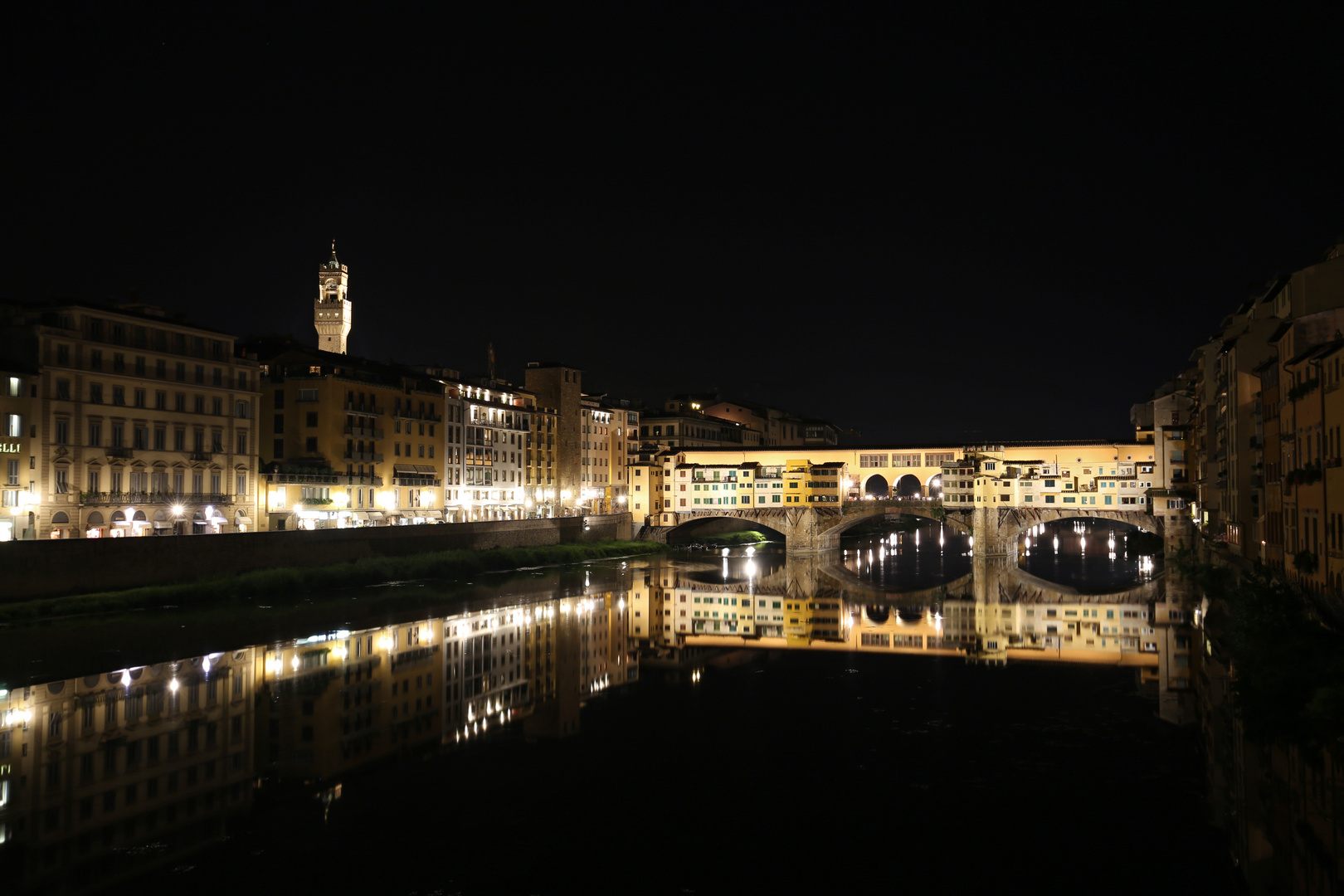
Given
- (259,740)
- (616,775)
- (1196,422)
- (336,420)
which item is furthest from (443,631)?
(1196,422)

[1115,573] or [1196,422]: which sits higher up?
[1196,422]

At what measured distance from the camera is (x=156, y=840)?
1514 centimetres

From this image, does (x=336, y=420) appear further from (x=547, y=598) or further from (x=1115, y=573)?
(x=1115, y=573)

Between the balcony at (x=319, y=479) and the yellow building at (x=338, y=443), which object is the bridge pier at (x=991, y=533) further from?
the balcony at (x=319, y=479)

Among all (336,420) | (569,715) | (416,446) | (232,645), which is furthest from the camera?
(416,446)

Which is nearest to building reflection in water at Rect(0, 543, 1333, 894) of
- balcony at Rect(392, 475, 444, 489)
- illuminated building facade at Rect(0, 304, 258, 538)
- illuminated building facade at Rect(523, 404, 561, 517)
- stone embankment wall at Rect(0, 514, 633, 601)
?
stone embankment wall at Rect(0, 514, 633, 601)

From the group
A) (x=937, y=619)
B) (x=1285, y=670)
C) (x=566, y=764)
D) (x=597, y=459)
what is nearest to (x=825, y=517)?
(x=597, y=459)

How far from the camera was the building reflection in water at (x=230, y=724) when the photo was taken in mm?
15383

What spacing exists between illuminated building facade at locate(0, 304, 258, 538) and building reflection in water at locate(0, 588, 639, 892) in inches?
532

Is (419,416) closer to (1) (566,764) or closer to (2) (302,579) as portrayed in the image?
(2) (302,579)

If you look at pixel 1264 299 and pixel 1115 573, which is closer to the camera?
pixel 1264 299

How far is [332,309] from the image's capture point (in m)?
82.9

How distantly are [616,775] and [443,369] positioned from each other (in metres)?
53.7

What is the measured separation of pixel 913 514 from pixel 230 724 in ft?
183
